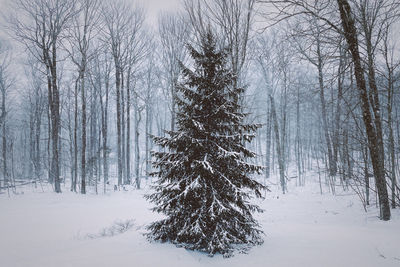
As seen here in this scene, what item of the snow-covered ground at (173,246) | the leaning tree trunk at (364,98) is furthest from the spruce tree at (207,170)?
the leaning tree trunk at (364,98)

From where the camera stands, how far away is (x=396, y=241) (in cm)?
477

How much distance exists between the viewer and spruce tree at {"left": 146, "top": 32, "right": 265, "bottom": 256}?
15.6ft

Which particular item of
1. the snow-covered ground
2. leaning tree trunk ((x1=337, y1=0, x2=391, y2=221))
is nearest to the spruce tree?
the snow-covered ground

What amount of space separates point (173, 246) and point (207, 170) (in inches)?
77.0

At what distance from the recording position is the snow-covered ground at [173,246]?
4242mm

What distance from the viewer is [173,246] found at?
4867mm

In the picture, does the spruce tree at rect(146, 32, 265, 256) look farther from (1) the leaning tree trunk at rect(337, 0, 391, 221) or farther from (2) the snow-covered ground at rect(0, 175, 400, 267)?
(1) the leaning tree trunk at rect(337, 0, 391, 221)

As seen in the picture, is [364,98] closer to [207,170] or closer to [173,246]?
[207,170]

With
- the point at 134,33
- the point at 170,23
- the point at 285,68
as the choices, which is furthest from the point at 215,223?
the point at 134,33

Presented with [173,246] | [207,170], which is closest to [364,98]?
[207,170]

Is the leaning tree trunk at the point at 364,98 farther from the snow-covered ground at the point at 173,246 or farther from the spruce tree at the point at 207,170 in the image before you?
the spruce tree at the point at 207,170

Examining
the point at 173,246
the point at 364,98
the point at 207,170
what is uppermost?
the point at 364,98

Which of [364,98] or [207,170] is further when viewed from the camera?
[364,98]

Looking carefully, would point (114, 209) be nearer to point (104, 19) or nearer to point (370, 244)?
point (370, 244)
